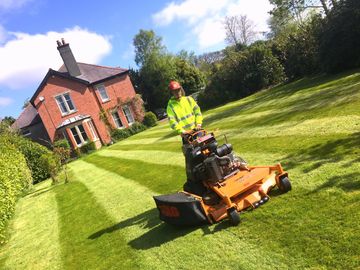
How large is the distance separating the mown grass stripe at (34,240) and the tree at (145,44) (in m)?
46.9

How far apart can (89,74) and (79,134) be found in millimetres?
6945

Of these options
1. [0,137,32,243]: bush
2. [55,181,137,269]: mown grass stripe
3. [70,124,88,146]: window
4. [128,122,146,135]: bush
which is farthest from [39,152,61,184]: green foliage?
[128,122,146,135]: bush

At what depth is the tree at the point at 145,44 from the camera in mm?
59438

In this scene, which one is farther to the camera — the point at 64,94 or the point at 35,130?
the point at 35,130

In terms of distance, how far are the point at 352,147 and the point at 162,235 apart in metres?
3.97

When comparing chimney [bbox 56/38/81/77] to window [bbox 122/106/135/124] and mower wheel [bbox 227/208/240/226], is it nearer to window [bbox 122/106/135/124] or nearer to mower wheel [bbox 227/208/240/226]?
window [bbox 122/106/135/124]

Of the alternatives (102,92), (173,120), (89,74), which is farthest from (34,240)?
(89,74)

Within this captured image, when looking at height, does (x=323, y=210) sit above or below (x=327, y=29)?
below

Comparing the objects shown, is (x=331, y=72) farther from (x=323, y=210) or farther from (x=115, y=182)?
(x=323, y=210)

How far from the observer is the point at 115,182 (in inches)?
543

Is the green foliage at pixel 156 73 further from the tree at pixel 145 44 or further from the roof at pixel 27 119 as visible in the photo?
the roof at pixel 27 119

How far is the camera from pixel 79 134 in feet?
128

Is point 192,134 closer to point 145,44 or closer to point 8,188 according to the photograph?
point 8,188

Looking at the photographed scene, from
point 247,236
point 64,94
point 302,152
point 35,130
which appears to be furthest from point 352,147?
point 35,130
